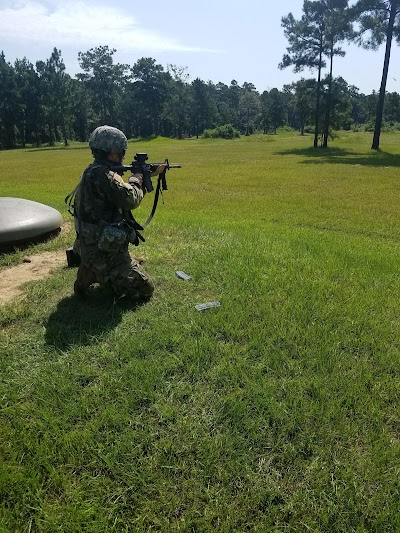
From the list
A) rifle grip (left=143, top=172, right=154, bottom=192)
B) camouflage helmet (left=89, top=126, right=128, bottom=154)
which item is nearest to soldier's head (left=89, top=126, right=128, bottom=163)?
camouflage helmet (left=89, top=126, right=128, bottom=154)

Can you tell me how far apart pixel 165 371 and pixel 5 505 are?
1.27 meters

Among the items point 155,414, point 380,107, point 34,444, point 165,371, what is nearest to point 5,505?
→ point 34,444

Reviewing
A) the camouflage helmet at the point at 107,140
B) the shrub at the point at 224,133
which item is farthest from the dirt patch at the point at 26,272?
the shrub at the point at 224,133

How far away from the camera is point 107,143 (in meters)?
3.66

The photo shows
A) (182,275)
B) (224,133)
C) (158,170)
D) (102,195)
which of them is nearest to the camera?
(102,195)

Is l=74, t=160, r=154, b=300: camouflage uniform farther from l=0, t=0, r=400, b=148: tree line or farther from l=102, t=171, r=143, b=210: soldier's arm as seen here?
l=0, t=0, r=400, b=148: tree line

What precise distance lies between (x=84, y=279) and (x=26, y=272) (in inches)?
62.0

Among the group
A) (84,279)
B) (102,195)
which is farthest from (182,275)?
(102,195)

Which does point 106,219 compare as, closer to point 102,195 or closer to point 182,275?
point 102,195

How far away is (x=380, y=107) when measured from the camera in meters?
24.8

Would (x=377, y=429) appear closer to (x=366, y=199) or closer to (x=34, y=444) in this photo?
(x=34, y=444)

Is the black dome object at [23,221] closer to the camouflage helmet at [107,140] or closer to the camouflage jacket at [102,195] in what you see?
the camouflage jacket at [102,195]

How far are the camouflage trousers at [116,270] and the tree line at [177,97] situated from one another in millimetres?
25798

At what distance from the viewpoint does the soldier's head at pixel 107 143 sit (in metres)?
3.66
